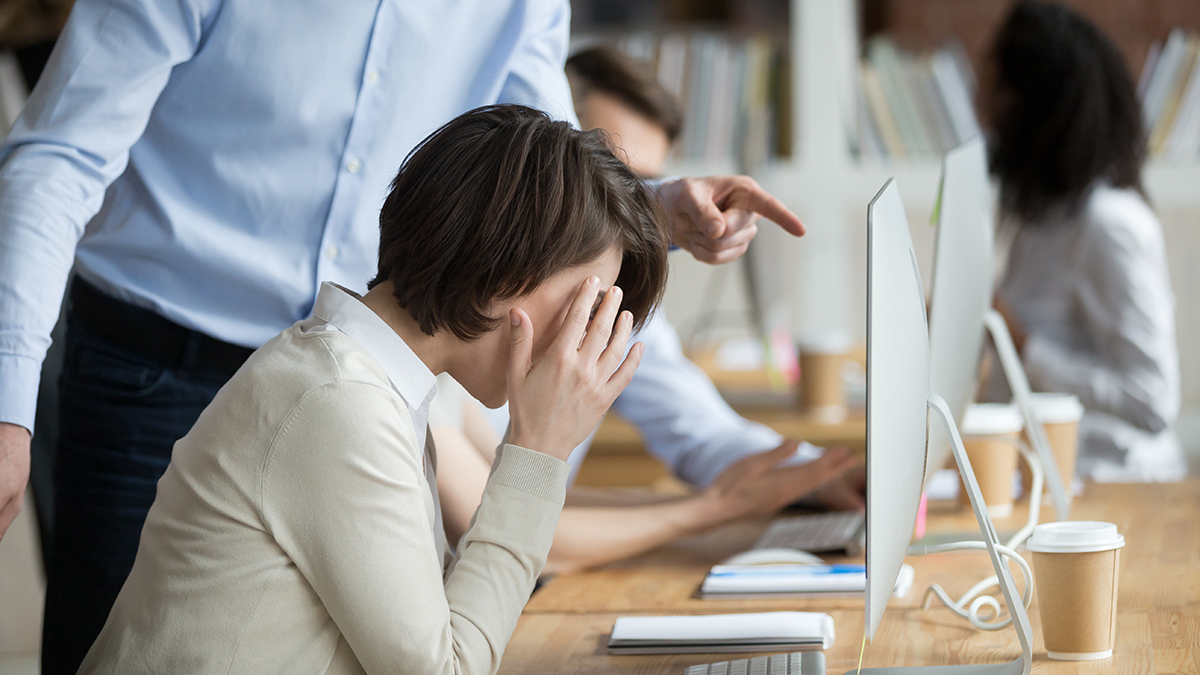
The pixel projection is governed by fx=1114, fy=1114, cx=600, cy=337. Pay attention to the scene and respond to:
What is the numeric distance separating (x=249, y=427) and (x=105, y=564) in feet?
1.62

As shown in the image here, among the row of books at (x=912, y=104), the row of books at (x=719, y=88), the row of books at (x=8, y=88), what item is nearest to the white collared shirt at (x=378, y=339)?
the row of books at (x=8, y=88)

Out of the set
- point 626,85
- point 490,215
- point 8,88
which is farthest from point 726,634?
point 8,88

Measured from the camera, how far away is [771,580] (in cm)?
115

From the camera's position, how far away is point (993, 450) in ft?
4.64

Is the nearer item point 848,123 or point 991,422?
point 991,422

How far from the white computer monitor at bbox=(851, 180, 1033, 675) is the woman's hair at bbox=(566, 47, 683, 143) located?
4.25 ft

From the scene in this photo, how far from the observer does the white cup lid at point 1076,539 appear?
34.1 inches

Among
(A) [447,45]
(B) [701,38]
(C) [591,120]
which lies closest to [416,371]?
(A) [447,45]

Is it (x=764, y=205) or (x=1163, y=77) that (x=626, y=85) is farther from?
(x=1163, y=77)

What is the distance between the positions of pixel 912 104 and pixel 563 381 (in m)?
2.65

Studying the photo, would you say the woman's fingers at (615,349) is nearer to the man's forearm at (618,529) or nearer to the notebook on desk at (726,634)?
the notebook on desk at (726,634)

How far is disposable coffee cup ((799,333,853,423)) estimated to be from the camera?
7.66ft

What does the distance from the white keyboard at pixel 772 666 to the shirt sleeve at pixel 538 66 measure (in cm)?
63

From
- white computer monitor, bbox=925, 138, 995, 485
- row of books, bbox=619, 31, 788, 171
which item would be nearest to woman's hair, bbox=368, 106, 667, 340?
white computer monitor, bbox=925, 138, 995, 485
